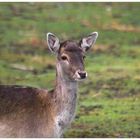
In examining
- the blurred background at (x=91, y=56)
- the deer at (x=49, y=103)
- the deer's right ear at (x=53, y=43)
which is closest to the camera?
the deer at (x=49, y=103)

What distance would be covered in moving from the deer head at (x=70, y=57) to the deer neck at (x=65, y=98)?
0.08 m

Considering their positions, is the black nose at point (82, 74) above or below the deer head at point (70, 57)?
below

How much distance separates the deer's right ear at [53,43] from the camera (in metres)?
13.2

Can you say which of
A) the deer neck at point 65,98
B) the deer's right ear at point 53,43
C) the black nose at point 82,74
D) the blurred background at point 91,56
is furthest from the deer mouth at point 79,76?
the blurred background at point 91,56

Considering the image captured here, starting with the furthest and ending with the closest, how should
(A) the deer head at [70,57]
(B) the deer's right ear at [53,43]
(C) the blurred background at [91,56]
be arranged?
(C) the blurred background at [91,56], (B) the deer's right ear at [53,43], (A) the deer head at [70,57]

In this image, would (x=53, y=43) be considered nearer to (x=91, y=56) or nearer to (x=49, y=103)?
(x=49, y=103)

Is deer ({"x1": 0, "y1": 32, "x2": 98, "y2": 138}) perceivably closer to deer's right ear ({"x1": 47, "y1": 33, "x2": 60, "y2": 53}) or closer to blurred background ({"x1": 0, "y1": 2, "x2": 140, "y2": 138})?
deer's right ear ({"x1": 47, "y1": 33, "x2": 60, "y2": 53})

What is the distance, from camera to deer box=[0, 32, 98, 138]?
1292cm

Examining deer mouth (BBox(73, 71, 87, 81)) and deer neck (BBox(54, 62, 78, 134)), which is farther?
deer neck (BBox(54, 62, 78, 134))

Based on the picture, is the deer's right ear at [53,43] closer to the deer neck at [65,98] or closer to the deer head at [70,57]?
the deer head at [70,57]

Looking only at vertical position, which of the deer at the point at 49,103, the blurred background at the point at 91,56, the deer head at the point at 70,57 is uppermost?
the deer head at the point at 70,57

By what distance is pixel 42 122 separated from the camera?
13.0 meters

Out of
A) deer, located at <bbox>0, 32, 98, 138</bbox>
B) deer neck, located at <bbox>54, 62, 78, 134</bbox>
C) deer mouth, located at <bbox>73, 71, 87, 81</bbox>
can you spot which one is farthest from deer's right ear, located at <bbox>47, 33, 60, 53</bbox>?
deer mouth, located at <bbox>73, 71, 87, 81</bbox>

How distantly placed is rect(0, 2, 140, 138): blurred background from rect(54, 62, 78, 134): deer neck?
295cm
